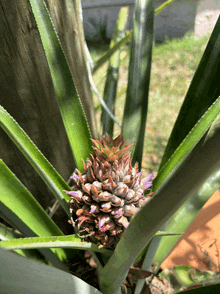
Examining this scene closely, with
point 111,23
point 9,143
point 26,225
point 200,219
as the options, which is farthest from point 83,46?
point 111,23

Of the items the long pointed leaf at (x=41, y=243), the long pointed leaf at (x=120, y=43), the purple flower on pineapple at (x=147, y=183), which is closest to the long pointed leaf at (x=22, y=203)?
the long pointed leaf at (x=41, y=243)

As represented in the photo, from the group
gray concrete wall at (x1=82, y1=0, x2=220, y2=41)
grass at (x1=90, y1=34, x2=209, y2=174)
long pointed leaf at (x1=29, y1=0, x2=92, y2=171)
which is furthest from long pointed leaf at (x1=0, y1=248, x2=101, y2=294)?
gray concrete wall at (x1=82, y1=0, x2=220, y2=41)

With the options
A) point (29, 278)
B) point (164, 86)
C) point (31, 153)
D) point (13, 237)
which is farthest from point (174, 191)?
point (164, 86)

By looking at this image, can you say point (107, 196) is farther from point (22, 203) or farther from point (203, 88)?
point (203, 88)

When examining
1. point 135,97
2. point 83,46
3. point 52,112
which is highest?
point 83,46

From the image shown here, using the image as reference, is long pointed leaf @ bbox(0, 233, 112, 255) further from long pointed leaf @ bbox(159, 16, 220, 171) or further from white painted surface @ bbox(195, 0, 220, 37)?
white painted surface @ bbox(195, 0, 220, 37)

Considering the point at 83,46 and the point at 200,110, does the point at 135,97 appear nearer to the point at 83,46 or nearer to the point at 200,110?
the point at 200,110

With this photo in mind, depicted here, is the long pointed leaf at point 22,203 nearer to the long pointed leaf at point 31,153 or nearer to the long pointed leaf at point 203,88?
the long pointed leaf at point 31,153
